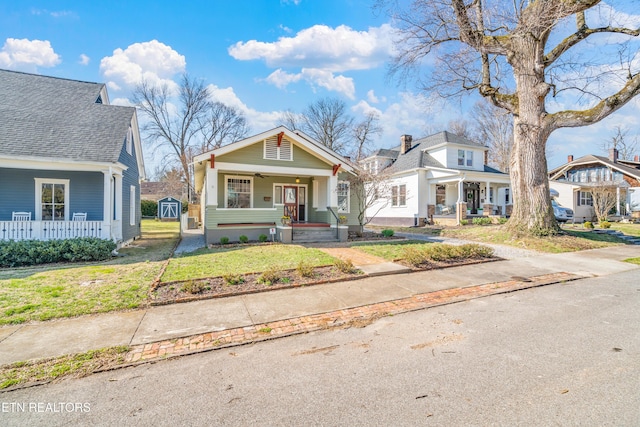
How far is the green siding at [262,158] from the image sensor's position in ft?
41.3

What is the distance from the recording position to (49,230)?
10.1 meters

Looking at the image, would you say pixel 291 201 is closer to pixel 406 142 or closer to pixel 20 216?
pixel 20 216

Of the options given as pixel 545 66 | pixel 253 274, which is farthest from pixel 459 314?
pixel 545 66

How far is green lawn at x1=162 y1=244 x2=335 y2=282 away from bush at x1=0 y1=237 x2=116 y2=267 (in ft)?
8.04

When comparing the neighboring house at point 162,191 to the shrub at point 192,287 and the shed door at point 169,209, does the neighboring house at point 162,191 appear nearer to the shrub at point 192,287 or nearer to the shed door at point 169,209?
the shed door at point 169,209

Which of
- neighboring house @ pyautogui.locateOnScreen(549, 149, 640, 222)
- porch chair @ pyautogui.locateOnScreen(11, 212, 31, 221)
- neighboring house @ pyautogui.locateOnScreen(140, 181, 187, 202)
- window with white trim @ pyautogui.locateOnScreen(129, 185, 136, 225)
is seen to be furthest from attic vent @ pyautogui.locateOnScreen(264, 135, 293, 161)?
neighboring house @ pyautogui.locateOnScreen(549, 149, 640, 222)

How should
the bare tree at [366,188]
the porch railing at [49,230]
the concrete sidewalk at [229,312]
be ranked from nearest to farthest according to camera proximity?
the concrete sidewalk at [229,312], the porch railing at [49,230], the bare tree at [366,188]

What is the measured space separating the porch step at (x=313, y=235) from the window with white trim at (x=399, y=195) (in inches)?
415

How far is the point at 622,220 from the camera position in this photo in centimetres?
2517

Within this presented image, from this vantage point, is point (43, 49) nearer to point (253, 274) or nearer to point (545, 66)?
point (253, 274)

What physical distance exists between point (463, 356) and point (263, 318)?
279 centimetres

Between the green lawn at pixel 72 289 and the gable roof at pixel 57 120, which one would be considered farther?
the gable roof at pixel 57 120

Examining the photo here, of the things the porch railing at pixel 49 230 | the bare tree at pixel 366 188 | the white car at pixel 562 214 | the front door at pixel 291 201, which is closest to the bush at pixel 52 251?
the porch railing at pixel 49 230

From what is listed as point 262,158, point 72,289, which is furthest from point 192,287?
point 262,158
